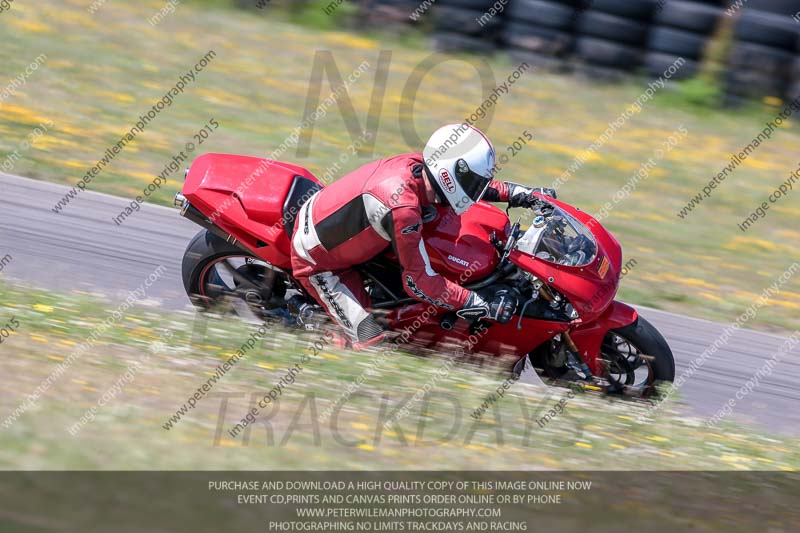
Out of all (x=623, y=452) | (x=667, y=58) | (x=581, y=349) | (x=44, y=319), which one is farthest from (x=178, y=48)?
(x=623, y=452)

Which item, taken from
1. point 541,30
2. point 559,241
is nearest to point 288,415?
point 559,241

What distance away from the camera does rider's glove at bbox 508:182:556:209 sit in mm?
6066

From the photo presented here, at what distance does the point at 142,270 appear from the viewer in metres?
7.45

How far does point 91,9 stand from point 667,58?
27.5ft

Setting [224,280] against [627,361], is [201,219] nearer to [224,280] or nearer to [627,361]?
[224,280]

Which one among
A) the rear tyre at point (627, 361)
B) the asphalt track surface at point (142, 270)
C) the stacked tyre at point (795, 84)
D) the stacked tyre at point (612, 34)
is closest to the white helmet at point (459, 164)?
the rear tyre at point (627, 361)

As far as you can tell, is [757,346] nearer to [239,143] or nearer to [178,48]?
[239,143]

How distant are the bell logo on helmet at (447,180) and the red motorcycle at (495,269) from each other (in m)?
0.36

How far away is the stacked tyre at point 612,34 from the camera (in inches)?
493

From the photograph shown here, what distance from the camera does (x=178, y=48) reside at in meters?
12.8

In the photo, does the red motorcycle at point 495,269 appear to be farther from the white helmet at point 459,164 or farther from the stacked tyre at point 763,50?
the stacked tyre at point 763,50

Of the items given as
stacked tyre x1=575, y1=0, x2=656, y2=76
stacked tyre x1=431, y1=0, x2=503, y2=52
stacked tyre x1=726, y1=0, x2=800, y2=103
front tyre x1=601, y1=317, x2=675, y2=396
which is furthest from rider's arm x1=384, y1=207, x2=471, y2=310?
stacked tyre x1=726, y1=0, x2=800, y2=103

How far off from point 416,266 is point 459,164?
67 cm

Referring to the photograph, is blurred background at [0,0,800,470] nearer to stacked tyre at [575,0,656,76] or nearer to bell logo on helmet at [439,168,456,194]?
stacked tyre at [575,0,656,76]
